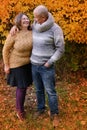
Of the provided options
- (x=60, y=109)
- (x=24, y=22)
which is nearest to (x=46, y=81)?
(x=24, y=22)

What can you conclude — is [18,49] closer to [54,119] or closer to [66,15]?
[54,119]

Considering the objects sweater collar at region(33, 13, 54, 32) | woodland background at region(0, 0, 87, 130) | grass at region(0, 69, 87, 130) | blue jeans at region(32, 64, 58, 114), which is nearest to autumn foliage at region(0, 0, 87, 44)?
woodland background at region(0, 0, 87, 130)

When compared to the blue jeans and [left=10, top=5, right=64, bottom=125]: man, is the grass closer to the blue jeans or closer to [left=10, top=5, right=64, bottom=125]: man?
the blue jeans

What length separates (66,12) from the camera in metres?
6.15

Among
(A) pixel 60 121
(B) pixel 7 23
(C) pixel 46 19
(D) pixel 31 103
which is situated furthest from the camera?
(B) pixel 7 23

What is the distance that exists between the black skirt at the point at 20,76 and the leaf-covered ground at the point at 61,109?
64 cm

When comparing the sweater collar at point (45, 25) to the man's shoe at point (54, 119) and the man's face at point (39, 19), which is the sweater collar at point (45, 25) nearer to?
the man's face at point (39, 19)

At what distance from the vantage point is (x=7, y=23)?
270 inches

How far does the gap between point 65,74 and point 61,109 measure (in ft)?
5.74

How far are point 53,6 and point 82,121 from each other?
2.20 meters

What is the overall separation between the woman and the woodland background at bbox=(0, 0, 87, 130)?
1.64 feet

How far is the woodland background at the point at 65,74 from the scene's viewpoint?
508cm

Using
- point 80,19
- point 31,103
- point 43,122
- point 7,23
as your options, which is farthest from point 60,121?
point 7,23

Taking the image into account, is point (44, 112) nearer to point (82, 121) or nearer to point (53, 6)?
point (82, 121)
